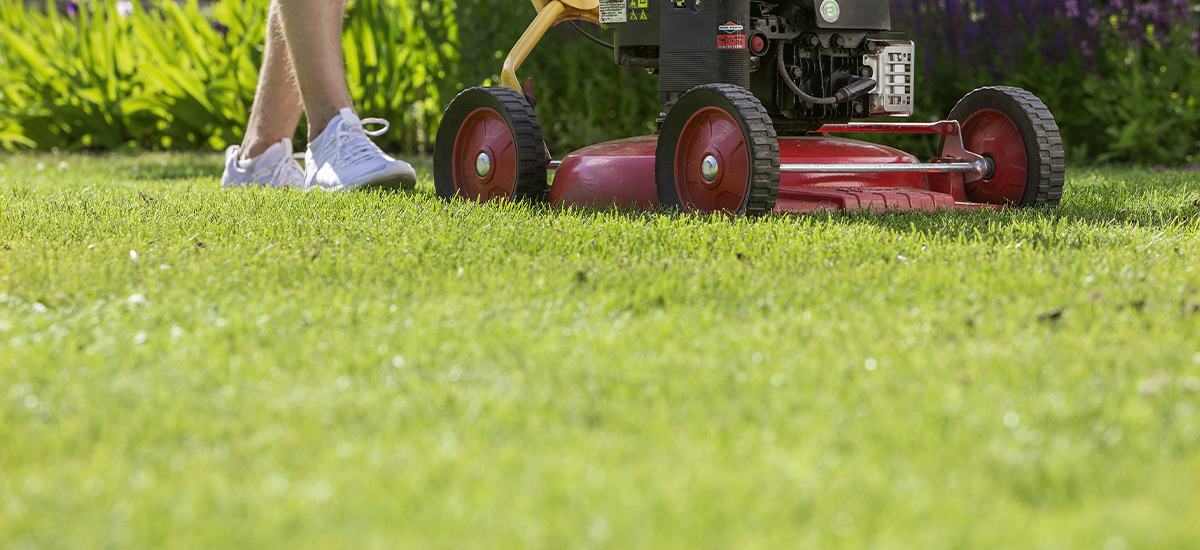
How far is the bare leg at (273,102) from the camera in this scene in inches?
171

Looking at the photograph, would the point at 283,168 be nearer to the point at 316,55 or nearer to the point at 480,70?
the point at 316,55

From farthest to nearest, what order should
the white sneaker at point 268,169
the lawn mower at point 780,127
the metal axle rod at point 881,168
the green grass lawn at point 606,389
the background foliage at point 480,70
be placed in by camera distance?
the background foliage at point 480,70
the white sneaker at point 268,169
the lawn mower at point 780,127
the metal axle rod at point 881,168
the green grass lawn at point 606,389

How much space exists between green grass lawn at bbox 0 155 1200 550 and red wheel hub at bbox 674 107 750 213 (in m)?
0.33

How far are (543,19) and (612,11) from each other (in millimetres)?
290

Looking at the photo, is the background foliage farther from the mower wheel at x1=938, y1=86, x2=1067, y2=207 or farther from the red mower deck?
the red mower deck

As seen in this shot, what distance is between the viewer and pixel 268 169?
431cm

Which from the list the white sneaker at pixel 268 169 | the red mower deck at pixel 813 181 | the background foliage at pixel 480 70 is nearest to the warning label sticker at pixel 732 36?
the red mower deck at pixel 813 181

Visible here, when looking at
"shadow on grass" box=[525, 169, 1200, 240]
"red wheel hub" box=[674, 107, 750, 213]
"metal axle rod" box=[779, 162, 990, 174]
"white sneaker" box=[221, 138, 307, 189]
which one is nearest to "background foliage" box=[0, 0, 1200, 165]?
"shadow on grass" box=[525, 169, 1200, 240]

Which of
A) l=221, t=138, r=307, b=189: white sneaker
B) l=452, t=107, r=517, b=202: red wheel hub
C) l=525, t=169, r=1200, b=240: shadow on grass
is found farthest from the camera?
l=221, t=138, r=307, b=189: white sneaker

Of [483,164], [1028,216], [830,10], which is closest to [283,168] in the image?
[483,164]

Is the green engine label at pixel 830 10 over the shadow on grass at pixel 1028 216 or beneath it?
over

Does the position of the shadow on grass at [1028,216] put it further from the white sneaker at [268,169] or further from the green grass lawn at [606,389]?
the white sneaker at [268,169]

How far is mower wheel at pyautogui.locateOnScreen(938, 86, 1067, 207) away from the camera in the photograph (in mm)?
3209

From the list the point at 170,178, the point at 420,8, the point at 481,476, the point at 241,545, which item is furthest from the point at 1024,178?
the point at 420,8
